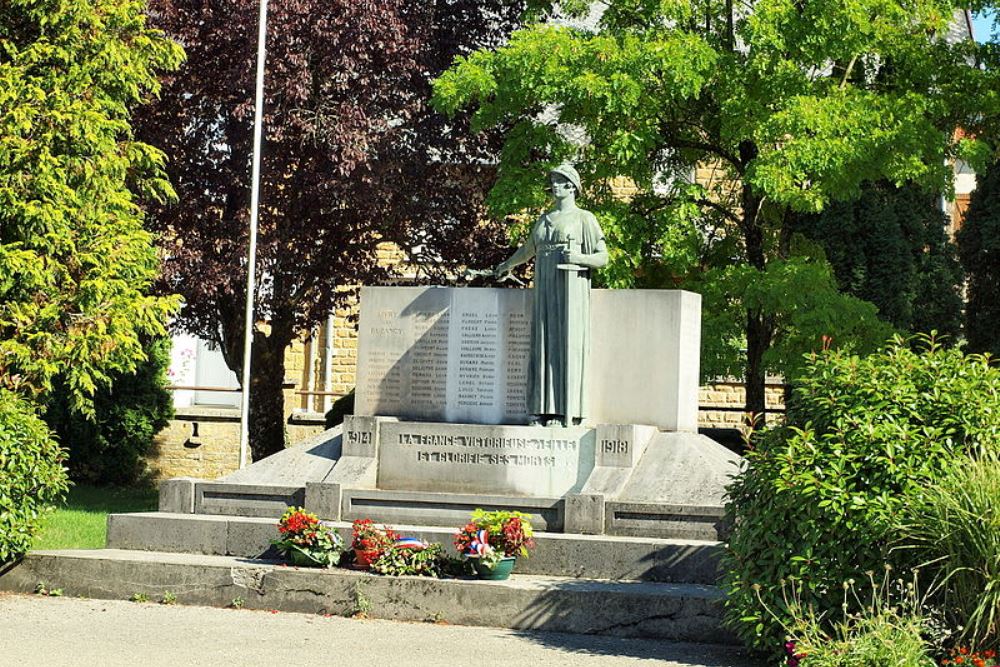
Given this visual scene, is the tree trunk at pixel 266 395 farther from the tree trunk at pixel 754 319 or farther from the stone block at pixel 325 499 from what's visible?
the stone block at pixel 325 499

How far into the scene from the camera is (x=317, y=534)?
11797 millimetres

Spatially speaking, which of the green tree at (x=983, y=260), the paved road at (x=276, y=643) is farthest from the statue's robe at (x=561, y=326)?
the green tree at (x=983, y=260)

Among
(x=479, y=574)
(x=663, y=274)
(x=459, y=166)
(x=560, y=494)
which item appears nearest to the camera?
(x=479, y=574)

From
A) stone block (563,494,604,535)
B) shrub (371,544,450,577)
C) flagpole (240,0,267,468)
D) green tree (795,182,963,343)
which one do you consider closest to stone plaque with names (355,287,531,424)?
stone block (563,494,604,535)

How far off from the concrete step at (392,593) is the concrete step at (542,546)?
0.18 metres

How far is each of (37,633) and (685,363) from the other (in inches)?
241

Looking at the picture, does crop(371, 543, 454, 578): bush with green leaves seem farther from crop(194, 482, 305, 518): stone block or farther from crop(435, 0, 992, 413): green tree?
crop(435, 0, 992, 413): green tree

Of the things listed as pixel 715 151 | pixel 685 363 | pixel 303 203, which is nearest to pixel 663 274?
pixel 715 151

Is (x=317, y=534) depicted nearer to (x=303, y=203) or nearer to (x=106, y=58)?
(x=106, y=58)

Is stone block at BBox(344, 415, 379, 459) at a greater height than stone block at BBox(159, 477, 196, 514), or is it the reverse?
stone block at BBox(344, 415, 379, 459)

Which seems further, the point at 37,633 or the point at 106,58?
the point at 106,58

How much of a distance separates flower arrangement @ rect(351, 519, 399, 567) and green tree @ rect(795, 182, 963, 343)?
1427 centimetres

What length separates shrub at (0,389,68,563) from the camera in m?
12.0

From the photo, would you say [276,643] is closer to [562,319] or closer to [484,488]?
[484,488]
